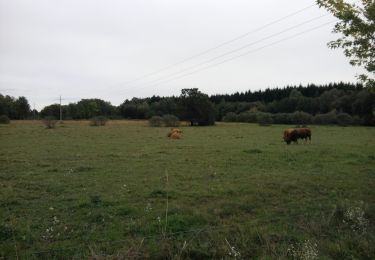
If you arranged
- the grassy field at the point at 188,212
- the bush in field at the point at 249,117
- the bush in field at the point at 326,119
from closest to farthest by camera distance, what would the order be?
the grassy field at the point at 188,212 < the bush in field at the point at 326,119 < the bush in field at the point at 249,117

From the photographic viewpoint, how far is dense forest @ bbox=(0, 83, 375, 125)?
280ft

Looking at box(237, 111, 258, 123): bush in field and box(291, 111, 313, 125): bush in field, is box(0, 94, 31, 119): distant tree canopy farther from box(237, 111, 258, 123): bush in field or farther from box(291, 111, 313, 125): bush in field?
box(291, 111, 313, 125): bush in field

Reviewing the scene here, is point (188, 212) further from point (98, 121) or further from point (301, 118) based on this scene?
point (301, 118)

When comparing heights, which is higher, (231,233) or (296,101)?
(296,101)

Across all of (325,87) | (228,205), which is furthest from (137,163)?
(325,87)

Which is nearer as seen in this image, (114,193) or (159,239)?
(159,239)

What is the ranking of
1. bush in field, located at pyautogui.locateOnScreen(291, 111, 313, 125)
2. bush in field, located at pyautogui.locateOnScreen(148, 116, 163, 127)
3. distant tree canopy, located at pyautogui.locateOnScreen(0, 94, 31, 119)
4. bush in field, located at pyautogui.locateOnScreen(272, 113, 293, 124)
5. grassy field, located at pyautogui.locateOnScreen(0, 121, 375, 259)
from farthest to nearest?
distant tree canopy, located at pyautogui.locateOnScreen(0, 94, 31, 119) → bush in field, located at pyautogui.locateOnScreen(272, 113, 293, 124) → bush in field, located at pyautogui.locateOnScreen(291, 111, 313, 125) → bush in field, located at pyautogui.locateOnScreen(148, 116, 163, 127) → grassy field, located at pyautogui.locateOnScreen(0, 121, 375, 259)

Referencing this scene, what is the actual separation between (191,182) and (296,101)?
114m

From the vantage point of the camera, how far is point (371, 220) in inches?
334

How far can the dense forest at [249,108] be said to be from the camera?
280 ft

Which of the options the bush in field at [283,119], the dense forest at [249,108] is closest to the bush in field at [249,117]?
the dense forest at [249,108]

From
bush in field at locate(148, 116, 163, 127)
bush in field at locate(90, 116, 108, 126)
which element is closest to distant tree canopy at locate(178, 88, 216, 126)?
bush in field at locate(148, 116, 163, 127)

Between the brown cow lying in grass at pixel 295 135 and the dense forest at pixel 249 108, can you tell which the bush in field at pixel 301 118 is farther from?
the brown cow lying in grass at pixel 295 135

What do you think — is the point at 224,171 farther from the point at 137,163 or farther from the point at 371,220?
the point at 371,220
